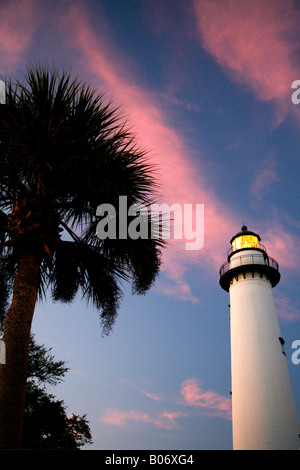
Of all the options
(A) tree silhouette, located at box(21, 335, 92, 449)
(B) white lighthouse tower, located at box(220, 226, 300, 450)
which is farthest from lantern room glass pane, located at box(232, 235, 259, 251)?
(A) tree silhouette, located at box(21, 335, 92, 449)

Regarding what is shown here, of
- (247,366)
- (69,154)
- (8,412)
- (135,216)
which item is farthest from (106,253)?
(247,366)

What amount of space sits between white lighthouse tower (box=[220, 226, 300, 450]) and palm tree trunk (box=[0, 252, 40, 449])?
41.3 feet

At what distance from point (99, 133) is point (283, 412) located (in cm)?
1372

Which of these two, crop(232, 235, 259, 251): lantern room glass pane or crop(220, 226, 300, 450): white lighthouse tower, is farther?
crop(232, 235, 259, 251): lantern room glass pane

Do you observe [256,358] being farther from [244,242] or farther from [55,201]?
[55,201]

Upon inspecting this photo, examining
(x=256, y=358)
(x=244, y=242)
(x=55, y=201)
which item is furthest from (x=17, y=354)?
(x=244, y=242)

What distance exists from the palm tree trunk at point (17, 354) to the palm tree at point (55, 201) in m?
0.01

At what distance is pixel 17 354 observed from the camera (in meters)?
4.41

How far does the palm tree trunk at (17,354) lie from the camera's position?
4.02 meters

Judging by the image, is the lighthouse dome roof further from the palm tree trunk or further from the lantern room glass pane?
the palm tree trunk

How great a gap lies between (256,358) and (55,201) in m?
13.0

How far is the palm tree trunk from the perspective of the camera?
13.2ft

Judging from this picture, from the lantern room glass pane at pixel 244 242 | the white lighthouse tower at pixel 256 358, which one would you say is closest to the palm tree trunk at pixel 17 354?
the white lighthouse tower at pixel 256 358
